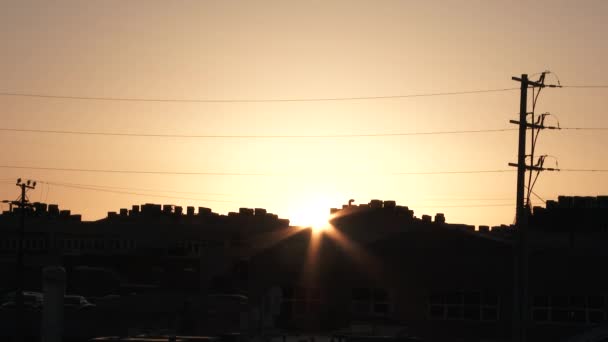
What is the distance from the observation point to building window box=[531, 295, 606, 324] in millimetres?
46562

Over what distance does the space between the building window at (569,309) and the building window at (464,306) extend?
211 centimetres

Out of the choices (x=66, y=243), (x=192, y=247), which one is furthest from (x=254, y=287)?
(x=66, y=243)

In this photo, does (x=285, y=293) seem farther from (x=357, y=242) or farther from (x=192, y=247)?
(x=192, y=247)

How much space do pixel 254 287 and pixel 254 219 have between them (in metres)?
54.8

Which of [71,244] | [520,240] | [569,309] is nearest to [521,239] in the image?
[520,240]

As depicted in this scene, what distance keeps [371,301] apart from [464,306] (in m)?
5.25

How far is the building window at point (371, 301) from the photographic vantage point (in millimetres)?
52094

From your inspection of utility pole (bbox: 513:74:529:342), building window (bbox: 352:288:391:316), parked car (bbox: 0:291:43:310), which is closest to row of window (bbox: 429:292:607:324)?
building window (bbox: 352:288:391:316)

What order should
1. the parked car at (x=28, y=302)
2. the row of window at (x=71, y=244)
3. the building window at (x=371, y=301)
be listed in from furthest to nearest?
the row of window at (x=71, y=244) < the parked car at (x=28, y=302) < the building window at (x=371, y=301)

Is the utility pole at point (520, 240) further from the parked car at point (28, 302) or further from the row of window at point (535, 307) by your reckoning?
the parked car at point (28, 302)

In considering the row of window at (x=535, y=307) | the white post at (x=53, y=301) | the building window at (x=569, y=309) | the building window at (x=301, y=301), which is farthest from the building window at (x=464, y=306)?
the white post at (x=53, y=301)

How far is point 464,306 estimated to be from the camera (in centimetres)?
4981

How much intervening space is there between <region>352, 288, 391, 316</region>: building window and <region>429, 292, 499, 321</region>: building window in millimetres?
2570

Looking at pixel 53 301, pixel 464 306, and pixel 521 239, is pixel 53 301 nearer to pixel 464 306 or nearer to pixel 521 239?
pixel 521 239
